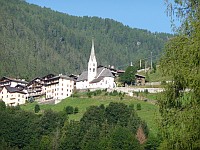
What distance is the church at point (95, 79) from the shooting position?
132625mm

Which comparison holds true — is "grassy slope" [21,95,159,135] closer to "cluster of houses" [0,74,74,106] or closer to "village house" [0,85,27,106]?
"cluster of houses" [0,74,74,106]

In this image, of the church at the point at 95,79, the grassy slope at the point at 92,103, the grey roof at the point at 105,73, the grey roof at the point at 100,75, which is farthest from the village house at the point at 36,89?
the grassy slope at the point at 92,103

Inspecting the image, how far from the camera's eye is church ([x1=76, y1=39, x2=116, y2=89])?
435ft

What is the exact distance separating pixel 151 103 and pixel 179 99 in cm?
9060

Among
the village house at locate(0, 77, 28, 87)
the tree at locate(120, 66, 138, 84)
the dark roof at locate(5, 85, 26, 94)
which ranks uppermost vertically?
the tree at locate(120, 66, 138, 84)

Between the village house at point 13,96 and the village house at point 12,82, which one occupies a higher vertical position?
the village house at point 12,82

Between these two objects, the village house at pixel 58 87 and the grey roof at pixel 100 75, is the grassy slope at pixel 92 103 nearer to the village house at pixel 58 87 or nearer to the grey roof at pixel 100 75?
the village house at pixel 58 87

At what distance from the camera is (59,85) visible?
453 ft

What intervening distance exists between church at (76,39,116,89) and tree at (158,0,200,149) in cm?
11226

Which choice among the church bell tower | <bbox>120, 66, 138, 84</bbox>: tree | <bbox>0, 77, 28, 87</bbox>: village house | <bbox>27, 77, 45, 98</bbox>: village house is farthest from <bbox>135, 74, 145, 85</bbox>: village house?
<bbox>0, 77, 28, 87</bbox>: village house

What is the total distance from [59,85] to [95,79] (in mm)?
9789

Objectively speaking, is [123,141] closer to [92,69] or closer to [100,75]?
[100,75]

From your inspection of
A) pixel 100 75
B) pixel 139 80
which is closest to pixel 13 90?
pixel 100 75

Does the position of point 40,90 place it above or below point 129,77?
below
